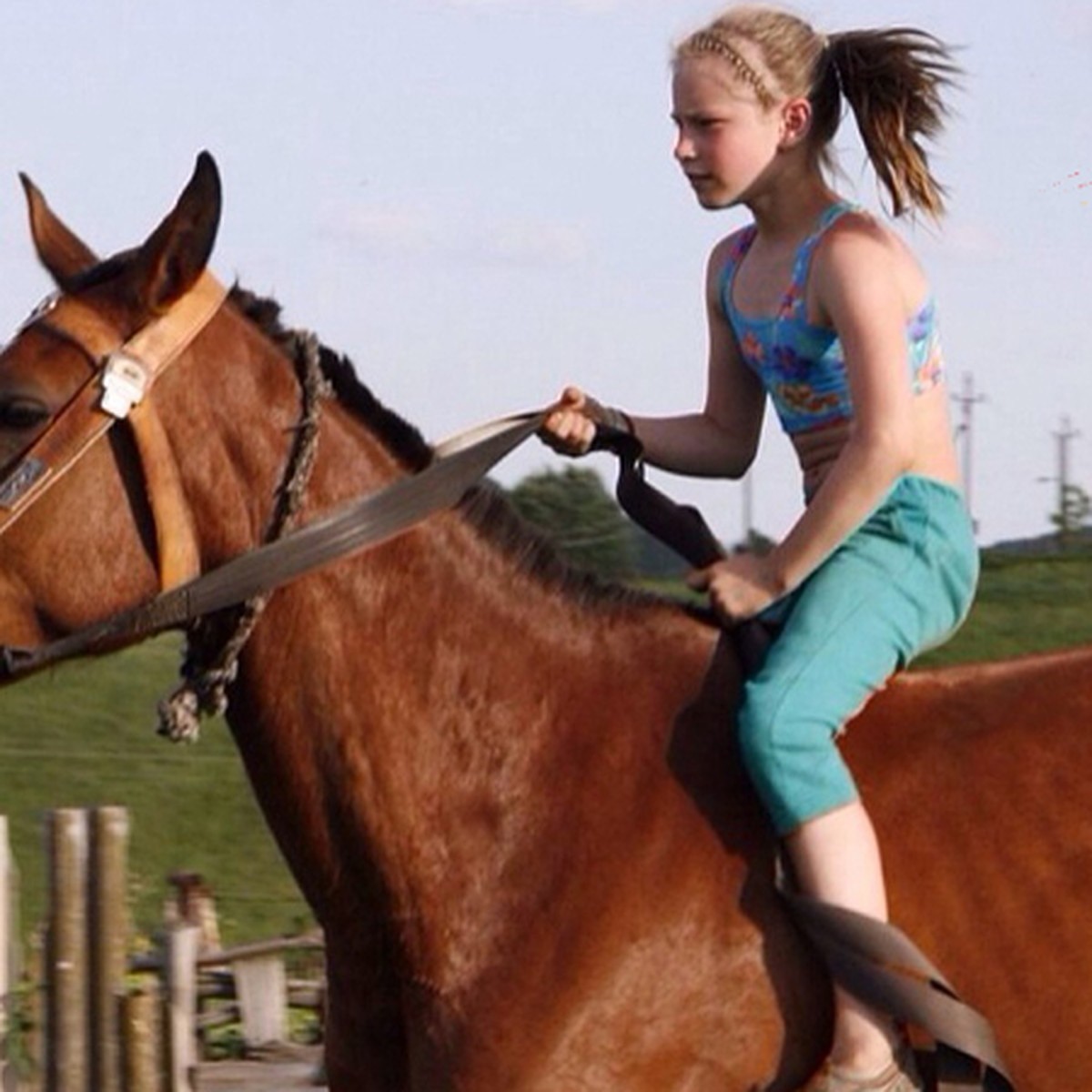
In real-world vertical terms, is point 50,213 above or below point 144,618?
above

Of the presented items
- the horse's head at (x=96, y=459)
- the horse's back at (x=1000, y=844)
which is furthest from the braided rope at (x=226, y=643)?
the horse's back at (x=1000, y=844)

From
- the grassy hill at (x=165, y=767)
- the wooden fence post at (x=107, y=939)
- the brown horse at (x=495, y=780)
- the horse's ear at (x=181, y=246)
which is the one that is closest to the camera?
the horse's ear at (x=181, y=246)

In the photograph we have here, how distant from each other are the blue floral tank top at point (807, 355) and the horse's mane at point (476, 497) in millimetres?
432

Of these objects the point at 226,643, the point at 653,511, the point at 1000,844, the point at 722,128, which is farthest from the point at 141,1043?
the point at 722,128

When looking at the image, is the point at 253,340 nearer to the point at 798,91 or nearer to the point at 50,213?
the point at 50,213

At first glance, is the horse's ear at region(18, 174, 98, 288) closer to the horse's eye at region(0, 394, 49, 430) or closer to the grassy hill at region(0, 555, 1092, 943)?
the horse's eye at region(0, 394, 49, 430)

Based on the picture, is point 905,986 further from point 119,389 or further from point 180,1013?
point 180,1013

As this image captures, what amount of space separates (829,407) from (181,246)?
3.94 feet

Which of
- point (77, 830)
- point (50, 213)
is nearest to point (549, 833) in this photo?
point (50, 213)

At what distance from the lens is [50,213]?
5.10 metres

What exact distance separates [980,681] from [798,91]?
43.1 inches

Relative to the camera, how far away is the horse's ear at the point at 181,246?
4730 millimetres

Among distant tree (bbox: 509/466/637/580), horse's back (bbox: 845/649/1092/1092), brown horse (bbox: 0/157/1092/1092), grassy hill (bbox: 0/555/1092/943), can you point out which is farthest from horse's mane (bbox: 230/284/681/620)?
distant tree (bbox: 509/466/637/580)

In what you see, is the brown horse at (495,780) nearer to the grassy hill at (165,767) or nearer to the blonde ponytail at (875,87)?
the blonde ponytail at (875,87)
